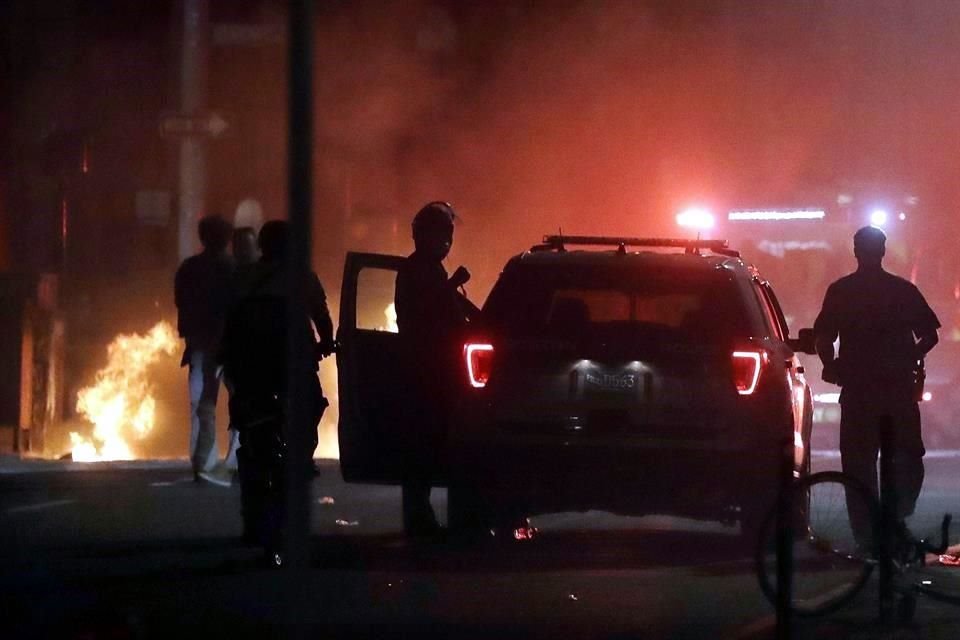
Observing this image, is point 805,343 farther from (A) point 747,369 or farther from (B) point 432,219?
(B) point 432,219

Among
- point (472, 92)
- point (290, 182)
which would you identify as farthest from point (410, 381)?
point (472, 92)

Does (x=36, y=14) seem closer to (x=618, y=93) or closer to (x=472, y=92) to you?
(x=472, y=92)

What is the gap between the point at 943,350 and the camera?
1775 centimetres

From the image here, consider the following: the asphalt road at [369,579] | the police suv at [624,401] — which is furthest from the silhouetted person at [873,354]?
the asphalt road at [369,579]

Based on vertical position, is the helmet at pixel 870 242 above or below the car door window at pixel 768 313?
above

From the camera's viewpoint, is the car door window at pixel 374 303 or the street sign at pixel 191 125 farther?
the street sign at pixel 191 125

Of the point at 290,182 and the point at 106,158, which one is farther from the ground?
the point at 106,158

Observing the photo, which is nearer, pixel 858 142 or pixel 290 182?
pixel 290 182

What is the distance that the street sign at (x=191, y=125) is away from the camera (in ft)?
57.4

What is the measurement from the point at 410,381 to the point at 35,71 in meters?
15.0

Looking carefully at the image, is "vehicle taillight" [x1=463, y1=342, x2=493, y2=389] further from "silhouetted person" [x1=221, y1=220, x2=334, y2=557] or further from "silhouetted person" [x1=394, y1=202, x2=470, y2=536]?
"silhouetted person" [x1=221, y1=220, x2=334, y2=557]

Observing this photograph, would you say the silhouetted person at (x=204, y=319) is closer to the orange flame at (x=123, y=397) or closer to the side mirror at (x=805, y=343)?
the side mirror at (x=805, y=343)

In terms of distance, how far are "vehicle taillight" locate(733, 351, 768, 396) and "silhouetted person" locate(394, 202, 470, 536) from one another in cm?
136

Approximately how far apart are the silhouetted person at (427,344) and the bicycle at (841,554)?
2.02m
